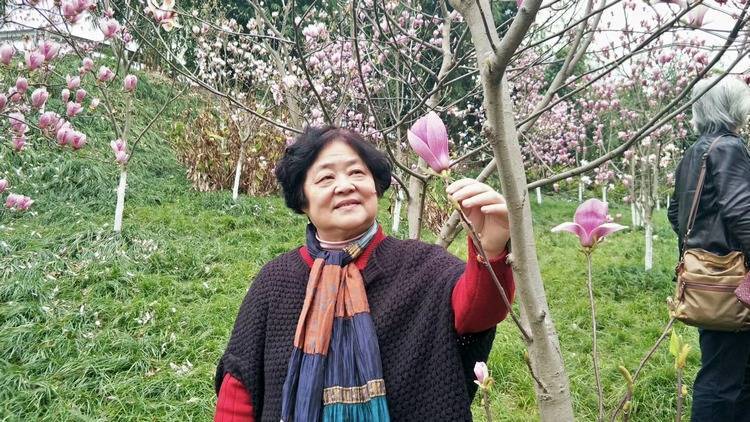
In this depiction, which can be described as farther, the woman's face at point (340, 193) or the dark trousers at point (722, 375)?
the dark trousers at point (722, 375)

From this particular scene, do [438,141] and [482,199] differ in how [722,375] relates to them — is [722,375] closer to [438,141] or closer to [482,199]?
[482,199]

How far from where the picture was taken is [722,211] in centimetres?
189

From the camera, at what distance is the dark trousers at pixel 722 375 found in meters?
1.98

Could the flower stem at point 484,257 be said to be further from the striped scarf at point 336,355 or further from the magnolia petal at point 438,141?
the striped scarf at point 336,355

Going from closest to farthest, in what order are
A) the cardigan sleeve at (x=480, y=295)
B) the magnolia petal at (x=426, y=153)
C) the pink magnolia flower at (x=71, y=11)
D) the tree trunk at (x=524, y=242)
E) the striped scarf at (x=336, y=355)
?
the tree trunk at (x=524, y=242)
the magnolia petal at (x=426, y=153)
the cardigan sleeve at (x=480, y=295)
the striped scarf at (x=336, y=355)
the pink magnolia flower at (x=71, y=11)

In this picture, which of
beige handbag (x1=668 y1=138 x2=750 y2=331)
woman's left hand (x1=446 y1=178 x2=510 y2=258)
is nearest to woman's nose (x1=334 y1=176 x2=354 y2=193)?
woman's left hand (x1=446 y1=178 x2=510 y2=258)

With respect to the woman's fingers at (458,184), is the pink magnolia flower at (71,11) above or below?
above

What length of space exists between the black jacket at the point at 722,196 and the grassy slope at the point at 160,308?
1293 millimetres

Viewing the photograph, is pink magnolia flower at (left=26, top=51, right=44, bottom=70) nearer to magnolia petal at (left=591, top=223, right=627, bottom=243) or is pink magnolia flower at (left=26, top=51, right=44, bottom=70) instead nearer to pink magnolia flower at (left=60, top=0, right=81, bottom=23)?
pink magnolia flower at (left=60, top=0, right=81, bottom=23)

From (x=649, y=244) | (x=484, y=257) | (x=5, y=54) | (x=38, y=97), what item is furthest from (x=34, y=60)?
(x=649, y=244)

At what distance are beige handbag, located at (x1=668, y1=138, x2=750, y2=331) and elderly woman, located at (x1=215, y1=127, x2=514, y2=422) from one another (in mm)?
1122

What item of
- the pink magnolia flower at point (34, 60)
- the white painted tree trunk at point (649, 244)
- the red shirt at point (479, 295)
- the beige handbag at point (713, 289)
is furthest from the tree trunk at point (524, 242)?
the white painted tree trunk at point (649, 244)

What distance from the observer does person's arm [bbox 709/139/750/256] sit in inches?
72.6

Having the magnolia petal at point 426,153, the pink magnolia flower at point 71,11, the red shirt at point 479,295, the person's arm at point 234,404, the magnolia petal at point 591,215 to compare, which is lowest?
the person's arm at point 234,404
